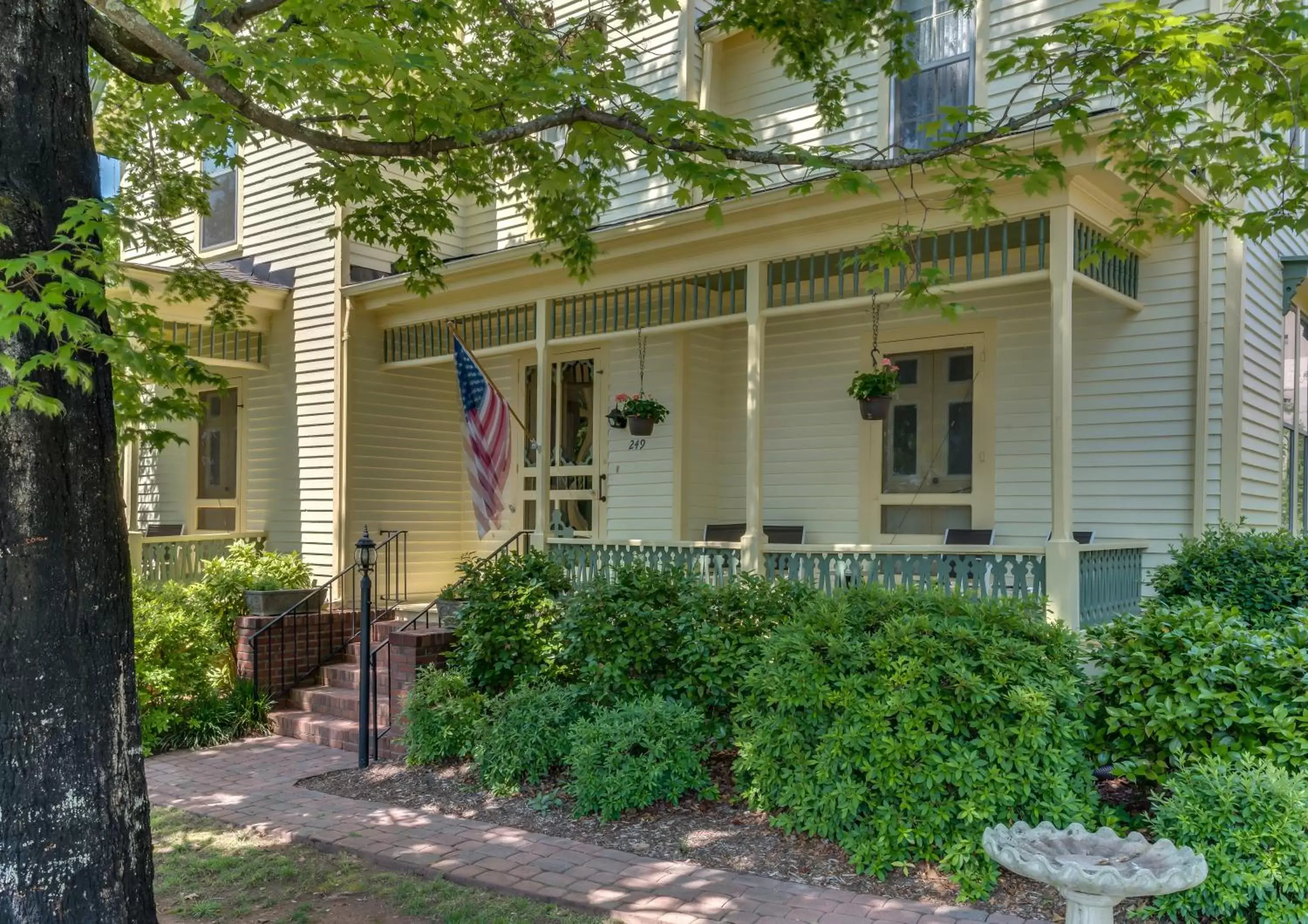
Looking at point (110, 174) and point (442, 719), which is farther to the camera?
point (110, 174)

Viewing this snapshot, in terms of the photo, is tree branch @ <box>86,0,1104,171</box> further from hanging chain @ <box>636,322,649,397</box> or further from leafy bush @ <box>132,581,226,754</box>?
leafy bush @ <box>132,581,226,754</box>

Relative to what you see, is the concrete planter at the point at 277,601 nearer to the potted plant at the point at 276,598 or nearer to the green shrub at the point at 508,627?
the potted plant at the point at 276,598

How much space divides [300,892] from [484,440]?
18.1ft

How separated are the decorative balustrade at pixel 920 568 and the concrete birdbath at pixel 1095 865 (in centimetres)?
255

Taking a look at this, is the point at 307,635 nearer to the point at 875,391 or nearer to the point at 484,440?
the point at 484,440

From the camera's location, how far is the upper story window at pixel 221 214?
45.0ft

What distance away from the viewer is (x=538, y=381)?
10523mm

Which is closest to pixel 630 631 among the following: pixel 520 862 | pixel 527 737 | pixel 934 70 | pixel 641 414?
pixel 527 737

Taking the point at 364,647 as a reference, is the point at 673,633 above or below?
above

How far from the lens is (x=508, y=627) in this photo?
8336 mm

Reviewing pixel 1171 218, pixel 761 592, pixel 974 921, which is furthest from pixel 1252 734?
pixel 1171 218

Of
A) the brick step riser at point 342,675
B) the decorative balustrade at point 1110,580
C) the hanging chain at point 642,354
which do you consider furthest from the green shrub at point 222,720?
the decorative balustrade at point 1110,580

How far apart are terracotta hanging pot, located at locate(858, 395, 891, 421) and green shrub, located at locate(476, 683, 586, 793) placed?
3.63 metres

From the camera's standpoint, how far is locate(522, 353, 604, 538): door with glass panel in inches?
474
